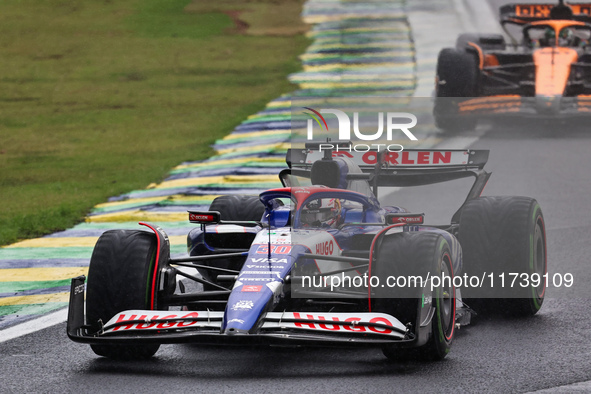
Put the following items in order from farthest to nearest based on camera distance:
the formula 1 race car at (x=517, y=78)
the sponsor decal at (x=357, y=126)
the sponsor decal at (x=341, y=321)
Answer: the formula 1 race car at (x=517, y=78)
the sponsor decal at (x=357, y=126)
the sponsor decal at (x=341, y=321)

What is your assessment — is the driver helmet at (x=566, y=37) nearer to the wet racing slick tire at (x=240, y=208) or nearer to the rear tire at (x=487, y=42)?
the rear tire at (x=487, y=42)

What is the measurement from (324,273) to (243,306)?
69 centimetres

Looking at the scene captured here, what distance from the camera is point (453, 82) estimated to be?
48.4ft

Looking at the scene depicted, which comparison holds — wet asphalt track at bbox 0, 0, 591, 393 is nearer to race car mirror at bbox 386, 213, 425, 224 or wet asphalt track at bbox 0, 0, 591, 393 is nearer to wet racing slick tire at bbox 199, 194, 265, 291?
race car mirror at bbox 386, 213, 425, 224

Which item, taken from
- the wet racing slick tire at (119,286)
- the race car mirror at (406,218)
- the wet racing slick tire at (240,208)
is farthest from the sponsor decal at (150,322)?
the wet racing slick tire at (240,208)

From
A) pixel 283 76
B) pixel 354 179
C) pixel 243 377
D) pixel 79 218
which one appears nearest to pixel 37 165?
pixel 79 218

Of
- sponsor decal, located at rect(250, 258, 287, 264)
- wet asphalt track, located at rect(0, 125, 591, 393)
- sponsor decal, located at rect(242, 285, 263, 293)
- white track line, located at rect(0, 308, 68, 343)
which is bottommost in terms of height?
white track line, located at rect(0, 308, 68, 343)

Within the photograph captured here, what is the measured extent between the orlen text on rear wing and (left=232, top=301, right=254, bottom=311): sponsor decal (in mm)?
1951

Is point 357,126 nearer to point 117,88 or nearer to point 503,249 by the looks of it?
point 503,249

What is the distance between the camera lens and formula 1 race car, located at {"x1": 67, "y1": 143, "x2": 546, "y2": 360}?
5344 millimetres

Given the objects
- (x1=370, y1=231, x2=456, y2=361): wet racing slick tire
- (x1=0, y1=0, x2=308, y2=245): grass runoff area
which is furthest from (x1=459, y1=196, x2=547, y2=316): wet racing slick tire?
(x1=0, y1=0, x2=308, y2=245): grass runoff area

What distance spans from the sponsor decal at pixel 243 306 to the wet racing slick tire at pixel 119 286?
670 mm

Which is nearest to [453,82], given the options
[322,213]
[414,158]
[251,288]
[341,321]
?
[414,158]

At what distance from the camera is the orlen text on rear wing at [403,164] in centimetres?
730
